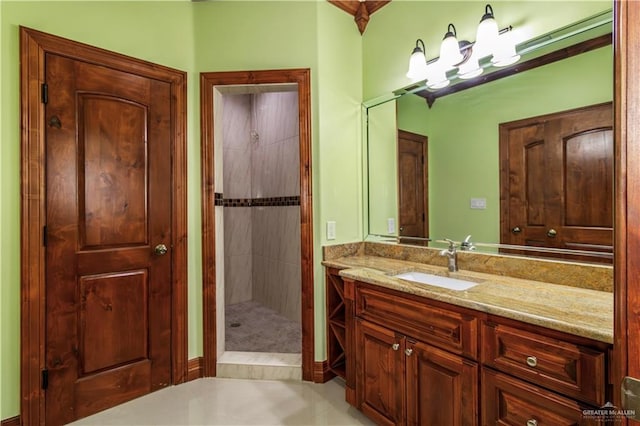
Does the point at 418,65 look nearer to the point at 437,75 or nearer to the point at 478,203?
the point at 437,75

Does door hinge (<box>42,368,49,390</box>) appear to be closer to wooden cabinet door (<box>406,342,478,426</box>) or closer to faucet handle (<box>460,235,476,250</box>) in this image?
wooden cabinet door (<box>406,342,478,426</box>)

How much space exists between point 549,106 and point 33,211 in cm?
274

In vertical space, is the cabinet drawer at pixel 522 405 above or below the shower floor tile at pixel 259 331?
above

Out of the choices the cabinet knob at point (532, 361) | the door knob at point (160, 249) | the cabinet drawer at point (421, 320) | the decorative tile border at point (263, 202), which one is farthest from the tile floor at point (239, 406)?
the decorative tile border at point (263, 202)

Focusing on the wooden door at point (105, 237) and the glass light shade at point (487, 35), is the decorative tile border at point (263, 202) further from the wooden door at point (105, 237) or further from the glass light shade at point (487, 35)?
the glass light shade at point (487, 35)

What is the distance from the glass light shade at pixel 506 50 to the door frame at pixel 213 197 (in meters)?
1.16

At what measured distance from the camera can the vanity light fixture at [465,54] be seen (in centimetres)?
165

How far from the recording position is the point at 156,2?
2096 millimetres

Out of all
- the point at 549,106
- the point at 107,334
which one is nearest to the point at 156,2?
the point at 107,334

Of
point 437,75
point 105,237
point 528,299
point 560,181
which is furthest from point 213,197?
point 560,181

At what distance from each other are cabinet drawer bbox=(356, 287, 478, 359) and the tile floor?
0.69 metres

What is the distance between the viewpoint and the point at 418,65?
2020 mm

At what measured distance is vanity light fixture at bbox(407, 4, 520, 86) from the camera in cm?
165

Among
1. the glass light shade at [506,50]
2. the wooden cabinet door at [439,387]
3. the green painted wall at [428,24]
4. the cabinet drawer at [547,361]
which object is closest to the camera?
the cabinet drawer at [547,361]
